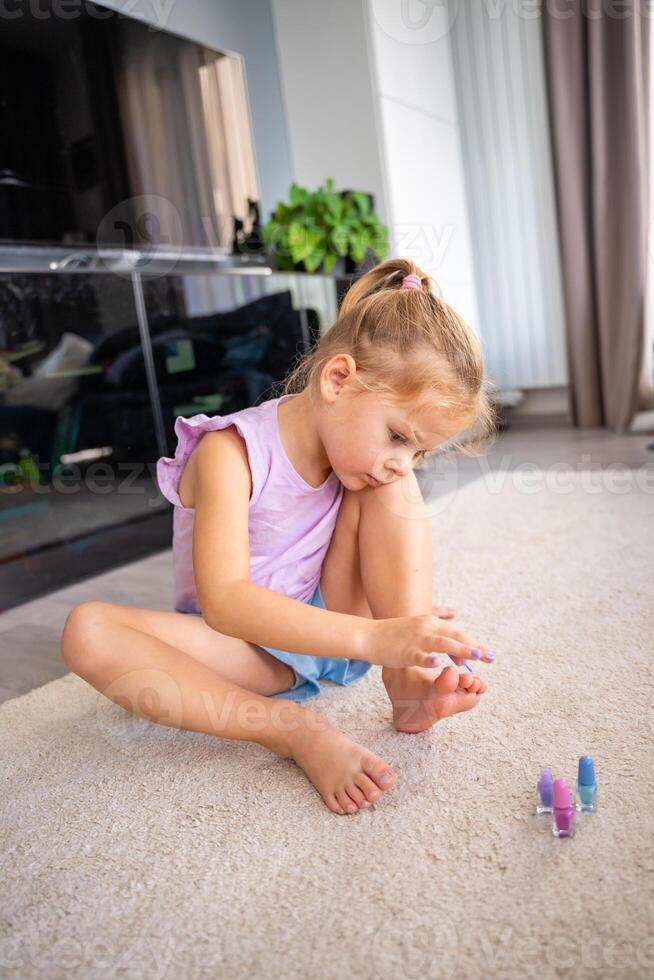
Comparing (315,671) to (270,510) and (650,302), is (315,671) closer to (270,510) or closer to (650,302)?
(270,510)

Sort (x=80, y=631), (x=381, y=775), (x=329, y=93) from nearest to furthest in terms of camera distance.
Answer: (x=381, y=775)
(x=80, y=631)
(x=329, y=93)

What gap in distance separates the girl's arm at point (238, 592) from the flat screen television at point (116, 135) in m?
1.17

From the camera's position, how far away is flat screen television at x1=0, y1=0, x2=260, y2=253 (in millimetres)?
1806

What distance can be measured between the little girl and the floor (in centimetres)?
36

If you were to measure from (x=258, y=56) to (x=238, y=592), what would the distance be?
2573 mm

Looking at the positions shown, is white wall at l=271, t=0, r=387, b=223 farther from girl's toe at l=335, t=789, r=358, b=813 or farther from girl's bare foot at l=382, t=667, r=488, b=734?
girl's toe at l=335, t=789, r=358, b=813

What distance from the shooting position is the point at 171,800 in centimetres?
83

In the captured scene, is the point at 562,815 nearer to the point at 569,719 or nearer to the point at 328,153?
the point at 569,719

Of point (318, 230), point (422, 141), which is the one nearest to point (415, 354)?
point (318, 230)

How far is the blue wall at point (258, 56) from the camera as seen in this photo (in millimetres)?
2641

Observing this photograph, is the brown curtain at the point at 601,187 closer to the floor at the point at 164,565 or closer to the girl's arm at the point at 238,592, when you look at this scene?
→ the floor at the point at 164,565

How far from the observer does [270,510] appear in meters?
0.98

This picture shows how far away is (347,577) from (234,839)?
0.38 m

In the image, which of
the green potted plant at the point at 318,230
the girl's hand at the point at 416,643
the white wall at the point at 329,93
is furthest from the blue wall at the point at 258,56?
the girl's hand at the point at 416,643
